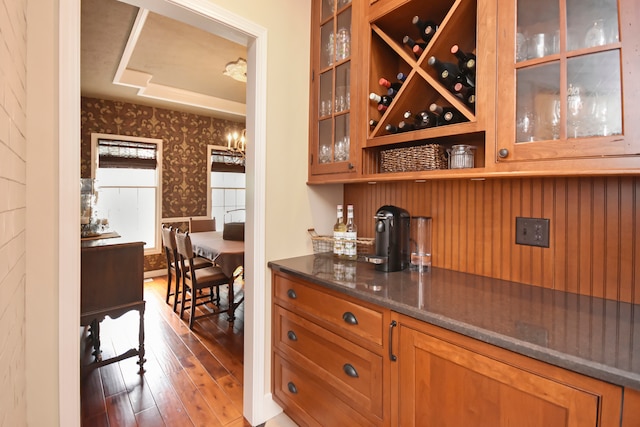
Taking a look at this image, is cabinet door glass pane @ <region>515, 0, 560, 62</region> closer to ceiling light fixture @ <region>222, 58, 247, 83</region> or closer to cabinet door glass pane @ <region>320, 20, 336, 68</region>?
cabinet door glass pane @ <region>320, 20, 336, 68</region>

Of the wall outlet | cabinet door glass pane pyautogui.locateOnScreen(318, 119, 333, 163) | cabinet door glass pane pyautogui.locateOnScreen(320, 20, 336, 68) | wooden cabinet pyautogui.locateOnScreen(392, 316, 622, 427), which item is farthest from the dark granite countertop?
cabinet door glass pane pyautogui.locateOnScreen(320, 20, 336, 68)

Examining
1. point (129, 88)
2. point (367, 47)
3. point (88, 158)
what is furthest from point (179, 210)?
point (367, 47)

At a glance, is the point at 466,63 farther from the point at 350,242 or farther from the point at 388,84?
the point at 350,242

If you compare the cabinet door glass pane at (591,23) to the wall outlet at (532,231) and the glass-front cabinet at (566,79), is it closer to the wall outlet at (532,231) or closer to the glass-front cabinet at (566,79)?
the glass-front cabinet at (566,79)

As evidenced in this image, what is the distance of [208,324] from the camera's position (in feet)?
10.1

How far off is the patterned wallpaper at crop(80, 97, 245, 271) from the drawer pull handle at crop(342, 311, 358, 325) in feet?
15.0

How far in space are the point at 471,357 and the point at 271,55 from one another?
1762 mm

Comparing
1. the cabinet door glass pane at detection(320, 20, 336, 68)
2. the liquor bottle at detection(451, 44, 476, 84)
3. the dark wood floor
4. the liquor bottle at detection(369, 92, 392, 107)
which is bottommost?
the dark wood floor

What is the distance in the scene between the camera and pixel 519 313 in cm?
100

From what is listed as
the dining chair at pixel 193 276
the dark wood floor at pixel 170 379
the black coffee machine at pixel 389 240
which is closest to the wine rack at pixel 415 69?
the black coffee machine at pixel 389 240

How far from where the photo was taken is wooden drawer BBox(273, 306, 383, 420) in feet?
3.99

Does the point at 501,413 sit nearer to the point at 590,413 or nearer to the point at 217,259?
the point at 590,413

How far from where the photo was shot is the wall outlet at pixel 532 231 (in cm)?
127

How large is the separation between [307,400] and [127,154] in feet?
15.2
